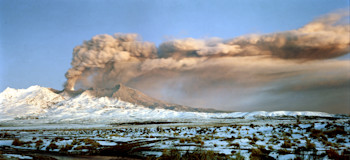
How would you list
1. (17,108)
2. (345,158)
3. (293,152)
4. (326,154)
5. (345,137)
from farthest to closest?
(17,108), (345,137), (293,152), (326,154), (345,158)

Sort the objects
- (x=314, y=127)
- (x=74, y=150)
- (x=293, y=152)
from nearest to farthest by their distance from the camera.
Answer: (x=293, y=152) → (x=74, y=150) → (x=314, y=127)

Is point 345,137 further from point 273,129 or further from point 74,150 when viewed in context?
point 74,150

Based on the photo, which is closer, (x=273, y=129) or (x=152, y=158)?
(x=152, y=158)

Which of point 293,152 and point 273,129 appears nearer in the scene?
point 293,152

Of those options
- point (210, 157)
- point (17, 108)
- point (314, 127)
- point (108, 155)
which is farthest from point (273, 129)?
point (17, 108)

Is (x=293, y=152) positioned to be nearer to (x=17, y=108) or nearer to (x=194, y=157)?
(x=194, y=157)

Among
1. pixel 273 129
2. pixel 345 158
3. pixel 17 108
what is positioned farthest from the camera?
pixel 17 108

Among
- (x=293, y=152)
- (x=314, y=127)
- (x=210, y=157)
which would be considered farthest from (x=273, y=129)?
(x=210, y=157)

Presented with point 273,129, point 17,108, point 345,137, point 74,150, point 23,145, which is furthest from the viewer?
point 17,108
